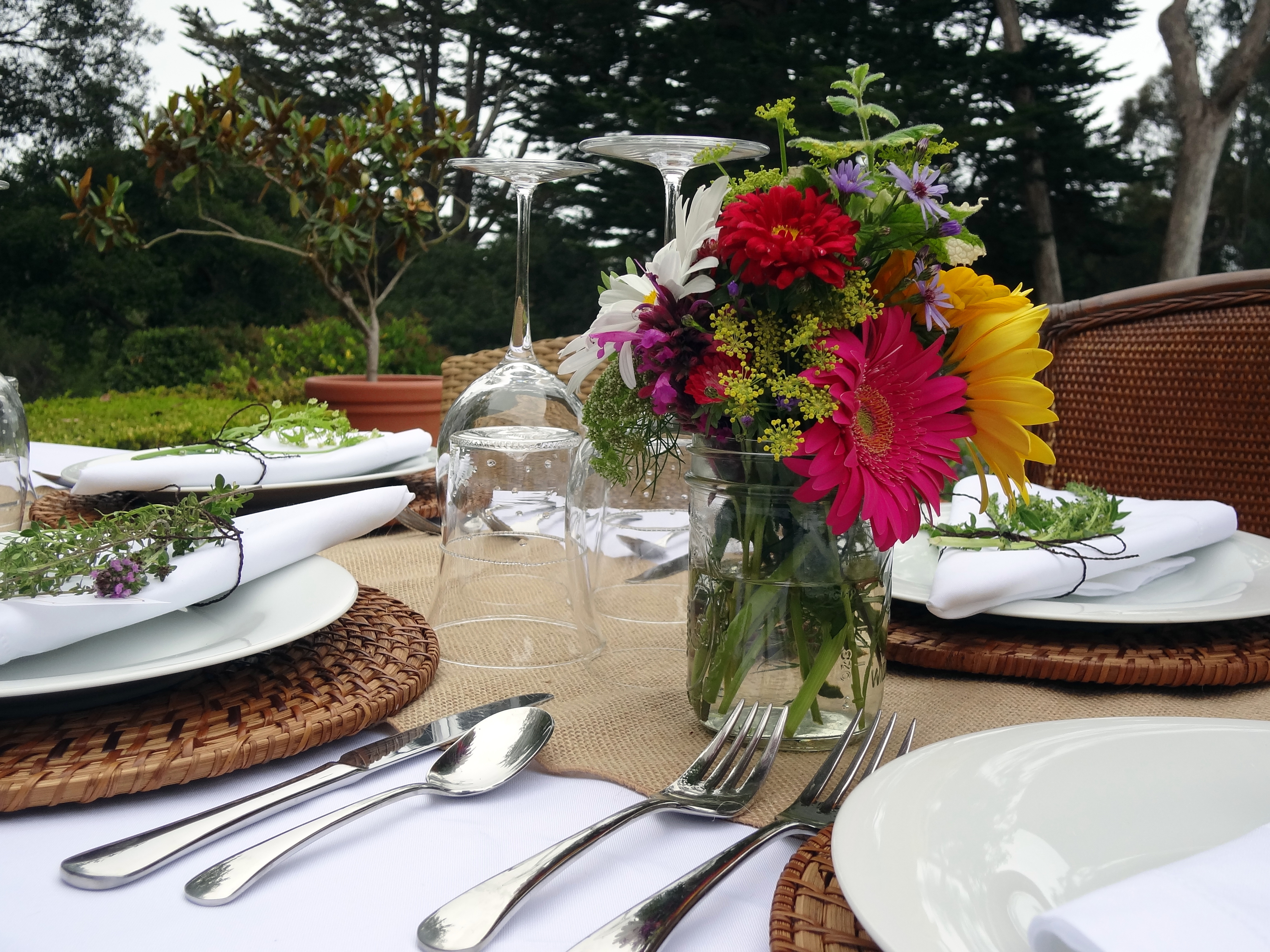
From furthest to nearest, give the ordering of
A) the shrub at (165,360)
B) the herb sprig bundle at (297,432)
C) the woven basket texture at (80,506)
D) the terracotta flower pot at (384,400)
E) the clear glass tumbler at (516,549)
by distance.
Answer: the shrub at (165,360), the terracotta flower pot at (384,400), the herb sprig bundle at (297,432), the woven basket texture at (80,506), the clear glass tumbler at (516,549)

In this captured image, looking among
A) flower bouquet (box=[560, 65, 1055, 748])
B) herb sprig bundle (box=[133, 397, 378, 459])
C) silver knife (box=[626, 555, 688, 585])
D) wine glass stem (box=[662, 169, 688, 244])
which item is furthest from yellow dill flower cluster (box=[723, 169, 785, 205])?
herb sprig bundle (box=[133, 397, 378, 459])

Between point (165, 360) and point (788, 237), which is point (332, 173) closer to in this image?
point (788, 237)

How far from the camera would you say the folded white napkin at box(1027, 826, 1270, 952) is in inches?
11.0

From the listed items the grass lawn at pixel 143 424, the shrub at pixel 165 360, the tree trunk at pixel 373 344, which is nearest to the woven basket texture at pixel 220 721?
the grass lawn at pixel 143 424

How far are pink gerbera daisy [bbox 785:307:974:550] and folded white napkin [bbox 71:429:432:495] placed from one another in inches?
25.9

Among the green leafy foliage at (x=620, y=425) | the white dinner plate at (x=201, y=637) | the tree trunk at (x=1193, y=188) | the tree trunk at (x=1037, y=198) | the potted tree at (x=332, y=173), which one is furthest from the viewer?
the tree trunk at (x=1037, y=198)

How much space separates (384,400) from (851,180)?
6.46ft

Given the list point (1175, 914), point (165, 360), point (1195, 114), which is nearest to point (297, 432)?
point (1175, 914)

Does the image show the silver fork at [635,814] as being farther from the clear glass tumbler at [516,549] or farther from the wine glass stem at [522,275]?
the wine glass stem at [522,275]

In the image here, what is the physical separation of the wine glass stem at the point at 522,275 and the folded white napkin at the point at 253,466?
1.09ft

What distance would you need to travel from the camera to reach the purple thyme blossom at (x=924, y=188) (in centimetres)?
50

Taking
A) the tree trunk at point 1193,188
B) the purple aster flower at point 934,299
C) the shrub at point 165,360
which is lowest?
the shrub at point 165,360

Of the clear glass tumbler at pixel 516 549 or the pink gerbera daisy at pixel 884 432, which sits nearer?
the pink gerbera daisy at pixel 884 432

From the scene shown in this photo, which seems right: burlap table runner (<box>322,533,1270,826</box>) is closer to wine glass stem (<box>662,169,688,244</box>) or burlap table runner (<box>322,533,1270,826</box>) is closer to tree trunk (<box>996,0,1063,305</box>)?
wine glass stem (<box>662,169,688,244</box>)
